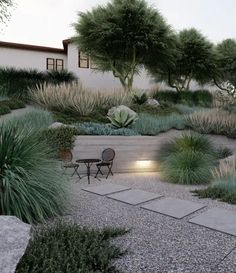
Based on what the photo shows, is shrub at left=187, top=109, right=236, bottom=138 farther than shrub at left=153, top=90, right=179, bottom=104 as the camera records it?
No

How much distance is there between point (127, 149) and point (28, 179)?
455 centimetres

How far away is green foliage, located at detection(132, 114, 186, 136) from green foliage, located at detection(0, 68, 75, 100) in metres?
5.24

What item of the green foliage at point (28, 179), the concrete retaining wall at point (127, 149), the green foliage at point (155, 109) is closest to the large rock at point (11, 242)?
the green foliage at point (28, 179)

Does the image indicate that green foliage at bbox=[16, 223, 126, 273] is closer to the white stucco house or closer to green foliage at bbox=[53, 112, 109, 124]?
green foliage at bbox=[53, 112, 109, 124]

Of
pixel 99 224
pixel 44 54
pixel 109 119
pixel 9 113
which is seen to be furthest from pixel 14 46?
pixel 99 224

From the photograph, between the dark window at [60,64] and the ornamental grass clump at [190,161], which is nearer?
the ornamental grass clump at [190,161]

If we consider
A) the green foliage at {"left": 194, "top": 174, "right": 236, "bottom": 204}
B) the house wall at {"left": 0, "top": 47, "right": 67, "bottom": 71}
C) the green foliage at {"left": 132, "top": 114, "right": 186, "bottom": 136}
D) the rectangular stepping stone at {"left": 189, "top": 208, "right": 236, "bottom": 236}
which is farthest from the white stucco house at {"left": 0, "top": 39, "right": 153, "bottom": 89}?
the rectangular stepping stone at {"left": 189, "top": 208, "right": 236, "bottom": 236}

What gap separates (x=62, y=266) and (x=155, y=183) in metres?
→ 4.50

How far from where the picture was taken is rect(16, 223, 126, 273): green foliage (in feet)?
9.34

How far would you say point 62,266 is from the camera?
2.86 meters

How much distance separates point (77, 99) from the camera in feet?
35.8

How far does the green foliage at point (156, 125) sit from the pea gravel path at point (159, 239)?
13.1 ft

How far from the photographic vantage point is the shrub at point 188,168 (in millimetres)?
7270

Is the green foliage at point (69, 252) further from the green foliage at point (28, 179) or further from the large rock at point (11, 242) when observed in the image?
the green foliage at point (28, 179)
